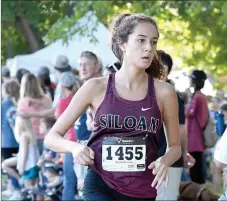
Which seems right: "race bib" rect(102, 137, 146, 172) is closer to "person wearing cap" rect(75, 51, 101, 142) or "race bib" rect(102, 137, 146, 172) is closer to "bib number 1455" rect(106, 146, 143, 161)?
"bib number 1455" rect(106, 146, 143, 161)

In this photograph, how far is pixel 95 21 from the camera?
13.8 metres

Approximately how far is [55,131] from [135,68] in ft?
2.07

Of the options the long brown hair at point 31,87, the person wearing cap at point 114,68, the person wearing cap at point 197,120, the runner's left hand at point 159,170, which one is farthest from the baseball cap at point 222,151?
the long brown hair at point 31,87

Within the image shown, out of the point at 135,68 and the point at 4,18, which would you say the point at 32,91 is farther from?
the point at 135,68

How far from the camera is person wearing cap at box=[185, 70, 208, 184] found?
1155 centimetres

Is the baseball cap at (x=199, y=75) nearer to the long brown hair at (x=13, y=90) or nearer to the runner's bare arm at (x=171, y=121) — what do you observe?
the long brown hair at (x=13, y=90)

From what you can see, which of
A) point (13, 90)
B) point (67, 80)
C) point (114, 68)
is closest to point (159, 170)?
point (114, 68)

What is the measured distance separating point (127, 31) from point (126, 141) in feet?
2.28

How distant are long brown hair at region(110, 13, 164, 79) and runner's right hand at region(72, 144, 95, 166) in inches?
32.2

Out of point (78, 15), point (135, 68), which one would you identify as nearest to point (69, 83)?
point (78, 15)

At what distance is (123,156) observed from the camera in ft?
17.4

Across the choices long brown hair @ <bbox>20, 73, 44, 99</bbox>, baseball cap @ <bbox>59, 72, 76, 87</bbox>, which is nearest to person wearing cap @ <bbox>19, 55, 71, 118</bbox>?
long brown hair @ <bbox>20, 73, 44, 99</bbox>

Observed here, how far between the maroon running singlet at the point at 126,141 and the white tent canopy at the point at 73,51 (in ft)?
27.9

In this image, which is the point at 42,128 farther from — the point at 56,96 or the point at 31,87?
the point at 56,96
